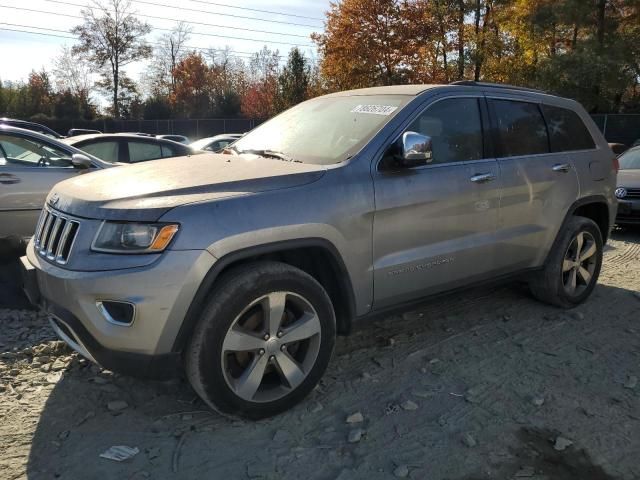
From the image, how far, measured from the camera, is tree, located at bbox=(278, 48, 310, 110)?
120ft

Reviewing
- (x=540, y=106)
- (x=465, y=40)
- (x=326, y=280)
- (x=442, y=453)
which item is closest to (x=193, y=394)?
(x=326, y=280)

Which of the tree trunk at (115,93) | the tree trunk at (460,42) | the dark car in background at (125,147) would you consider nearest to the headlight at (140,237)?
the dark car in background at (125,147)

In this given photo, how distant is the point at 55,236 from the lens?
10.0 feet

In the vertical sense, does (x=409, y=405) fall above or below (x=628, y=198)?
below

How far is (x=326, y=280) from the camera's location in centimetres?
338

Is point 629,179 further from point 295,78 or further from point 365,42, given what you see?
point 295,78

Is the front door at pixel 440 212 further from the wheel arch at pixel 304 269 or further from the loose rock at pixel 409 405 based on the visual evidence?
the loose rock at pixel 409 405

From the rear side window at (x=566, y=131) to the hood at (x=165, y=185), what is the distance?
7.92 ft

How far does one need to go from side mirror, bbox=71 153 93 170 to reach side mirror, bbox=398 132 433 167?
4.33m

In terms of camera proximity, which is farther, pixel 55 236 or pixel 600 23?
pixel 600 23

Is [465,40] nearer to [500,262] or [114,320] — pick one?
[500,262]

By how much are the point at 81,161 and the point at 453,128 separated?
4.30 metres

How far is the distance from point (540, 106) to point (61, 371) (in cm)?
408

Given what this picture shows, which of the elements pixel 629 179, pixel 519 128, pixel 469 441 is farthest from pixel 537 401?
pixel 629 179
